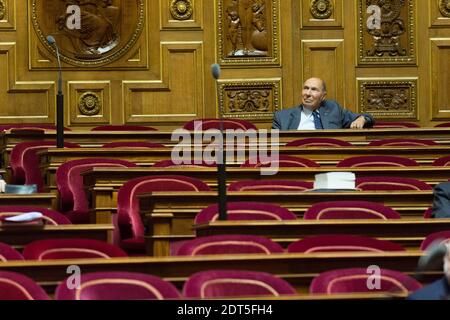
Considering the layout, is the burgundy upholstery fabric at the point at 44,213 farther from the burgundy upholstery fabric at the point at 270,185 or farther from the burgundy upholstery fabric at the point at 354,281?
the burgundy upholstery fabric at the point at 354,281

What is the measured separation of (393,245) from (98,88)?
634cm

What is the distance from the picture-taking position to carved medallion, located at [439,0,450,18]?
11906 mm

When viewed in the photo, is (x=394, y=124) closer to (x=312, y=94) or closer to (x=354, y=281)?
(x=312, y=94)

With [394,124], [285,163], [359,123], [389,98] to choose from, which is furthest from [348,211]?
[389,98]

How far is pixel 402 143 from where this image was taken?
909cm

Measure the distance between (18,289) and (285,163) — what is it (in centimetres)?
373

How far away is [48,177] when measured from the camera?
8.19 metres

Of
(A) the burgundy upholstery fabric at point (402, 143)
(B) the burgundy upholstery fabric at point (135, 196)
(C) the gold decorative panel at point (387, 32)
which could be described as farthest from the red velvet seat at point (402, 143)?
(C) the gold decorative panel at point (387, 32)

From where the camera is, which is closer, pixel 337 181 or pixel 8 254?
pixel 8 254

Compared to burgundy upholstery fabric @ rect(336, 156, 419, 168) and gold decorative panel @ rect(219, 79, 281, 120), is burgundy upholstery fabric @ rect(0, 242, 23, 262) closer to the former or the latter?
burgundy upholstery fabric @ rect(336, 156, 419, 168)
